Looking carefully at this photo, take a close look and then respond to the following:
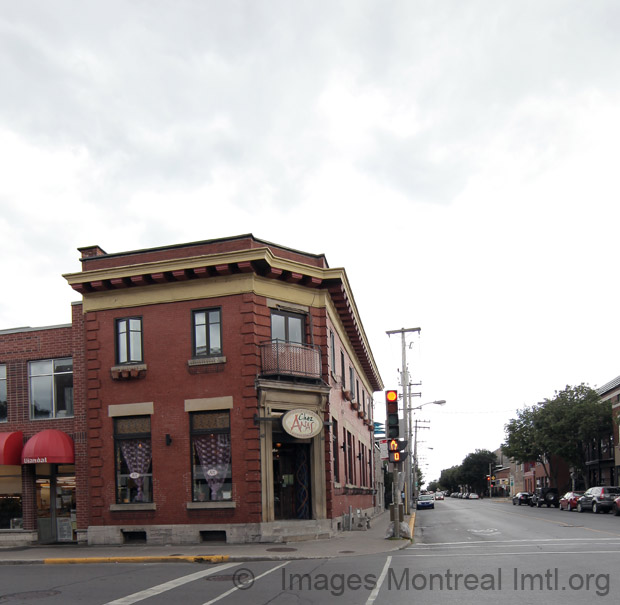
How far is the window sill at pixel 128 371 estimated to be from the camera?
2191 centimetres

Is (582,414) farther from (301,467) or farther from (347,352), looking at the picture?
(301,467)

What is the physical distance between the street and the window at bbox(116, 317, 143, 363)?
7143 millimetres

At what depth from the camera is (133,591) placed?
468 inches

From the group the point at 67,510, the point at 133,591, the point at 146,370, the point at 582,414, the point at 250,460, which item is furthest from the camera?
the point at 582,414

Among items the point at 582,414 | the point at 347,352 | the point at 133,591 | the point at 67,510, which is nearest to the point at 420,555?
the point at 133,591

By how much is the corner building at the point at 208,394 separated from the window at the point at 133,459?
4cm

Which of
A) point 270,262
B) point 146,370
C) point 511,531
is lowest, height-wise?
point 511,531

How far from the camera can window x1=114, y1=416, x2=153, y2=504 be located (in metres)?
21.6

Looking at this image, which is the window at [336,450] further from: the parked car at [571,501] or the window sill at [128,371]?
the parked car at [571,501]

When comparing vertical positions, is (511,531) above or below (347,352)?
below

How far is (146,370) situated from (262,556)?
7.73 metres

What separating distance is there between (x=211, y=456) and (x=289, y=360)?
3780mm

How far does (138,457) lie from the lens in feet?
71.7

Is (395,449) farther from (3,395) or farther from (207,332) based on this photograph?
(3,395)
